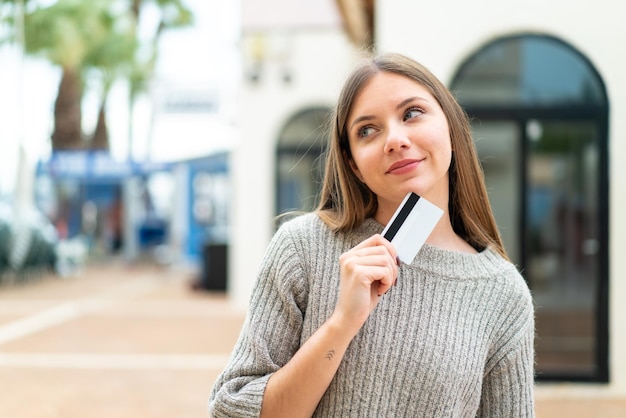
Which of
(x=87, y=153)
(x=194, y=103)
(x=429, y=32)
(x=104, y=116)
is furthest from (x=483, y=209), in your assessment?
(x=104, y=116)

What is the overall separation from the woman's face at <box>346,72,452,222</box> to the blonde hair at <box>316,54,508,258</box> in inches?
0.9

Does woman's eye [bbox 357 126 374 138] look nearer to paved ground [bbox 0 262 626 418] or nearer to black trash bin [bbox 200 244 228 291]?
paved ground [bbox 0 262 626 418]

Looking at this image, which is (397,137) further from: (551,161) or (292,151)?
(292,151)

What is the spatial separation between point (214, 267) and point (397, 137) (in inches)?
506

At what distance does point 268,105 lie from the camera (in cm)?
1113

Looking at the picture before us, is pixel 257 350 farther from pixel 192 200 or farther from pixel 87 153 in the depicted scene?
pixel 87 153

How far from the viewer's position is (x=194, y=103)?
1204 centimetres

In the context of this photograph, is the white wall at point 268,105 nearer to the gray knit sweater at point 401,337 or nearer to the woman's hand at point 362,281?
the gray knit sweater at point 401,337

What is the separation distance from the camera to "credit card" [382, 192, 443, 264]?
4.32 feet

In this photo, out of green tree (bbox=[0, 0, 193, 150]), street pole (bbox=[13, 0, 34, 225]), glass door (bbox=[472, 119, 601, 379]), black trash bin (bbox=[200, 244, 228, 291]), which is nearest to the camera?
glass door (bbox=[472, 119, 601, 379])

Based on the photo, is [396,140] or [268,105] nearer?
[396,140]

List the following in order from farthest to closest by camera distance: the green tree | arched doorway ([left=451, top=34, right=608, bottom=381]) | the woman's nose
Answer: the green tree, arched doorway ([left=451, top=34, right=608, bottom=381]), the woman's nose

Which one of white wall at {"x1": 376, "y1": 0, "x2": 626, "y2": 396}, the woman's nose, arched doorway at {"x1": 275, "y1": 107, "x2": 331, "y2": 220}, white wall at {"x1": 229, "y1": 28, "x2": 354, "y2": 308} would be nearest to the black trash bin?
white wall at {"x1": 229, "y1": 28, "x2": 354, "y2": 308}

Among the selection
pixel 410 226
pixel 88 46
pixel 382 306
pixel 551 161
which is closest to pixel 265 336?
pixel 382 306
